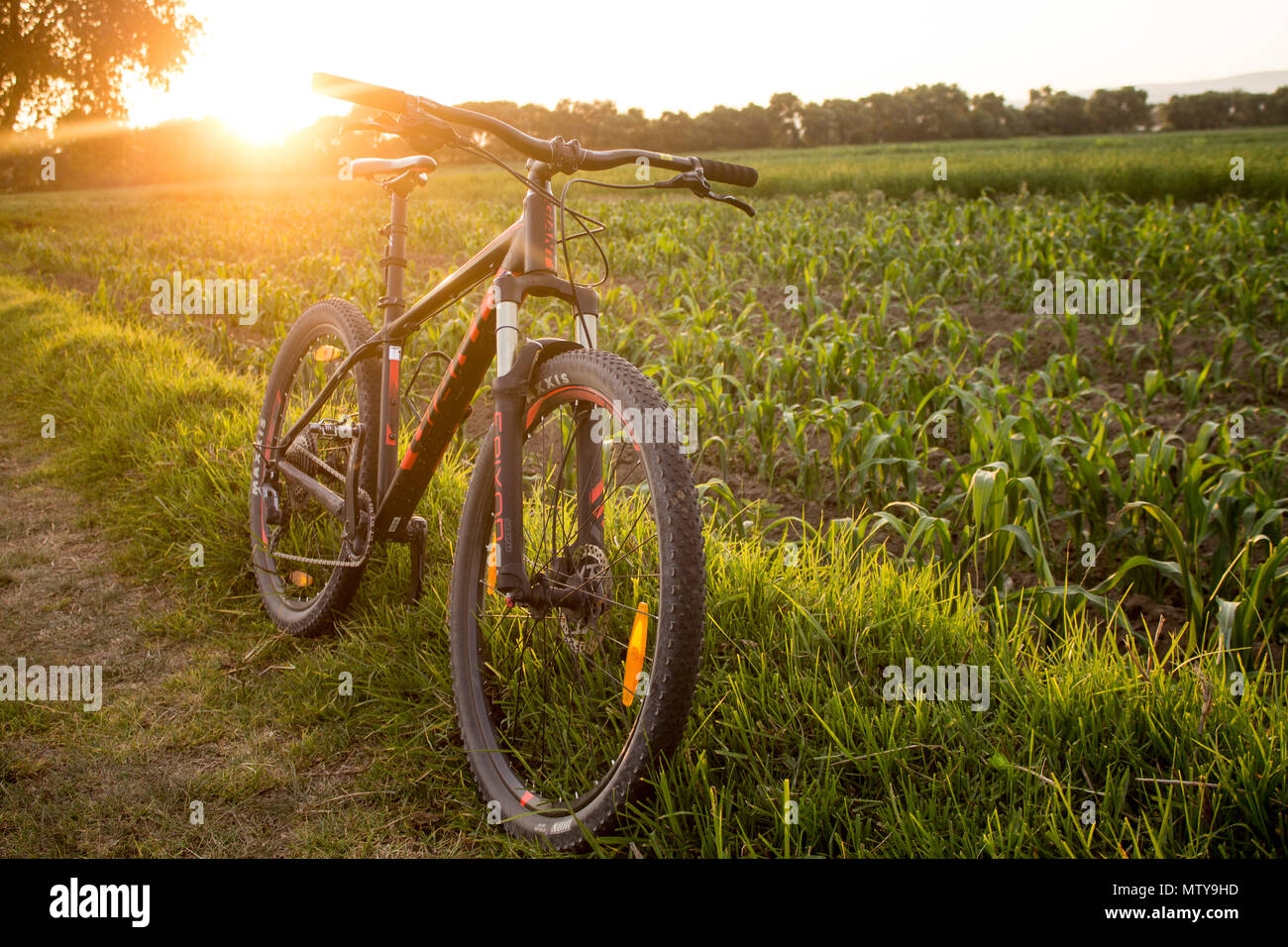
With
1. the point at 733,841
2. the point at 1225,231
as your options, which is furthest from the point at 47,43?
the point at 733,841

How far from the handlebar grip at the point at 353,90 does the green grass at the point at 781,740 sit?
1.62 metres

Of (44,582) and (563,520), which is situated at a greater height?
(563,520)

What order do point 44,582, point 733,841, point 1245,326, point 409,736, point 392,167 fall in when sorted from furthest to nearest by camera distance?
point 1245,326 → point 44,582 → point 392,167 → point 409,736 → point 733,841

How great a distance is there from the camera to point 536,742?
2.26 m

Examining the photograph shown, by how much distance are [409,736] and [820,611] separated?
51.9 inches

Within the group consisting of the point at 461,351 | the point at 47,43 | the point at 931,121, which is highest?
the point at 931,121

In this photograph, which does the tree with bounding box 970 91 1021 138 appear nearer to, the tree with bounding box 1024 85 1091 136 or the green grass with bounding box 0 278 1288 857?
the tree with bounding box 1024 85 1091 136

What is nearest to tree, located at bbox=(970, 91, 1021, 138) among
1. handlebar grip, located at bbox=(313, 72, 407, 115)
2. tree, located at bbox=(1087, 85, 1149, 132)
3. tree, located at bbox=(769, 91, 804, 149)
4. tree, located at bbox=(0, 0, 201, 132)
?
tree, located at bbox=(1087, 85, 1149, 132)

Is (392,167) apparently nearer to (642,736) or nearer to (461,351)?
(461,351)

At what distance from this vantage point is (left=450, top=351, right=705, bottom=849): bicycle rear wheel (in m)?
1.74

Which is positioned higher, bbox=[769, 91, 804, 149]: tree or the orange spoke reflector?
bbox=[769, 91, 804, 149]: tree

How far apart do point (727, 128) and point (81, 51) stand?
3450cm

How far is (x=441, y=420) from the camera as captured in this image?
2547 millimetres

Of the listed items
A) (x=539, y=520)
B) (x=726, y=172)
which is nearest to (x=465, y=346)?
(x=539, y=520)
